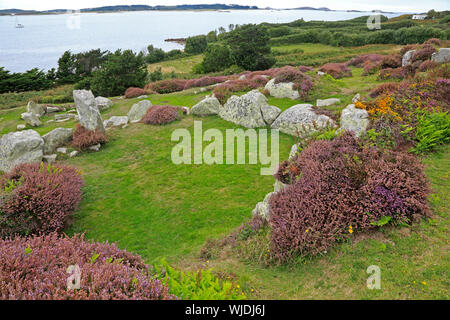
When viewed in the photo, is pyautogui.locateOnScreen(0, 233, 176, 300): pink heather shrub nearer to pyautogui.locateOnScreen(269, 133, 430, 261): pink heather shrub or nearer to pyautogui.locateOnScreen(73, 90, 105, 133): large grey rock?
pyautogui.locateOnScreen(269, 133, 430, 261): pink heather shrub

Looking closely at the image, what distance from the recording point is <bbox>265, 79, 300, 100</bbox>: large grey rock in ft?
60.1

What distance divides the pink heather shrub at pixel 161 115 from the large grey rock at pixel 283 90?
707 centimetres

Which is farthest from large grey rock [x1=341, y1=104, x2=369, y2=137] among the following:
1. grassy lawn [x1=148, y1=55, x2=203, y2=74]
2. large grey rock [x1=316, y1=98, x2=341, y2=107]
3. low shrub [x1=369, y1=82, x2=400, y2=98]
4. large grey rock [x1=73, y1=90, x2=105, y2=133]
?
grassy lawn [x1=148, y1=55, x2=203, y2=74]

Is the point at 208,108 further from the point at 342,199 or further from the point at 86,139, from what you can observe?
the point at 342,199

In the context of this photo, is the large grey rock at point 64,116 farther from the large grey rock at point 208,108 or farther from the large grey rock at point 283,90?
the large grey rock at point 283,90

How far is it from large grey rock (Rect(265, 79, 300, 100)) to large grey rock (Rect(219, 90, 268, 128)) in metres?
3.48

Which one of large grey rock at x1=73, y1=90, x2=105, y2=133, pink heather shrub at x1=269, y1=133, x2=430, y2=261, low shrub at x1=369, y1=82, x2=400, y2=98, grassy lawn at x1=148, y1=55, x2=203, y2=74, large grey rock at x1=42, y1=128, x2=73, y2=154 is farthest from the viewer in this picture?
grassy lawn at x1=148, y1=55, x2=203, y2=74

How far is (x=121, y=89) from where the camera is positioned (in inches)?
1273

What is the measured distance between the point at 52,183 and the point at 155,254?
467 centimetres

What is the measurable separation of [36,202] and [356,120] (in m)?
11.4

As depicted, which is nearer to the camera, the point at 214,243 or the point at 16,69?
the point at 214,243

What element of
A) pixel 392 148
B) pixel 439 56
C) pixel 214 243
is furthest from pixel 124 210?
pixel 439 56

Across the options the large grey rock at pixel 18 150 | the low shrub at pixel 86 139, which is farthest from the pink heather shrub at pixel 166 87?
the large grey rock at pixel 18 150

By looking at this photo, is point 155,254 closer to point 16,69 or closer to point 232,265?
point 232,265
